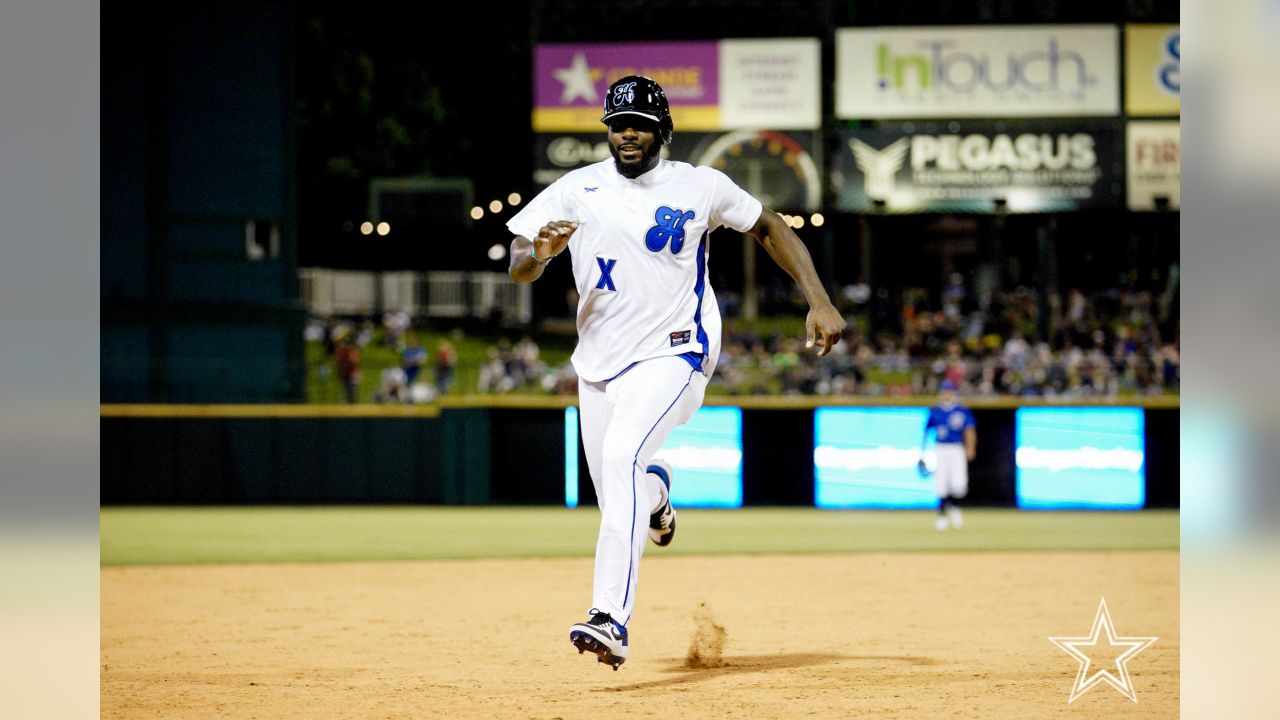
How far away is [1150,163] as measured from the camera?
24781 mm

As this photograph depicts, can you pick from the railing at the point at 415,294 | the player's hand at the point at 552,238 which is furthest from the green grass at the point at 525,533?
the railing at the point at 415,294

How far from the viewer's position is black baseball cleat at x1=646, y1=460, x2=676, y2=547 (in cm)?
668

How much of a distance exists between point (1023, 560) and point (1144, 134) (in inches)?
512

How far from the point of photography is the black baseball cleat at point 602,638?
5.63 metres

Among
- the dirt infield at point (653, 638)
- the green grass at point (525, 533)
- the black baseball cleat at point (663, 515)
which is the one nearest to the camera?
the dirt infield at point (653, 638)

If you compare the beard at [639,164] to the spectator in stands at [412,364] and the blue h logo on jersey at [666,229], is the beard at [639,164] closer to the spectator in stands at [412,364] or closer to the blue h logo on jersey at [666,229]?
the blue h logo on jersey at [666,229]

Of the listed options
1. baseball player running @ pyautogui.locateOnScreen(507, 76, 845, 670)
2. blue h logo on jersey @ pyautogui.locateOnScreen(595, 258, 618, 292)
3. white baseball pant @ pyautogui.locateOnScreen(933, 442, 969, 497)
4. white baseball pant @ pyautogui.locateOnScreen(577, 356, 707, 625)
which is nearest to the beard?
baseball player running @ pyautogui.locateOnScreen(507, 76, 845, 670)

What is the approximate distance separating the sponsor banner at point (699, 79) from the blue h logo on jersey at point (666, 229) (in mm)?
18271

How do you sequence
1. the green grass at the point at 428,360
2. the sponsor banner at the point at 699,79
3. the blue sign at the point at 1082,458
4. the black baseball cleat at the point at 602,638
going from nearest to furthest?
the black baseball cleat at the point at 602,638 → the blue sign at the point at 1082,458 → the sponsor banner at the point at 699,79 → the green grass at the point at 428,360

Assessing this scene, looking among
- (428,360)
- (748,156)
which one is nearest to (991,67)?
(748,156)
